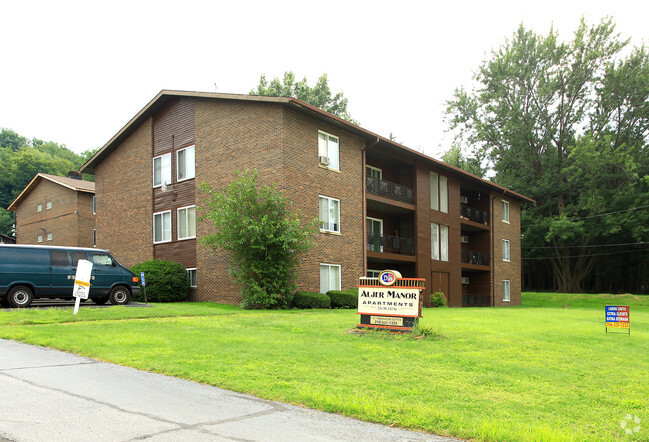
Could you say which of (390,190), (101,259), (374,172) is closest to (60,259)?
(101,259)

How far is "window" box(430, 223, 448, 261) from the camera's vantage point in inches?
1198

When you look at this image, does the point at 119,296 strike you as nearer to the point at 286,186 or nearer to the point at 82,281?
the point at 82,281

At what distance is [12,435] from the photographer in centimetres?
478

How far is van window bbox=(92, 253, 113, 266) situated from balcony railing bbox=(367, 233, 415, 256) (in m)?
12.2

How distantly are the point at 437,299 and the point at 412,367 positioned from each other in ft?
69.5

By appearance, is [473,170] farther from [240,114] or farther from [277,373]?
[277,373]

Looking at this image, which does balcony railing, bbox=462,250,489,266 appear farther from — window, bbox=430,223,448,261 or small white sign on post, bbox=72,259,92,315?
small white sign on post, bbox=72,259,92,315

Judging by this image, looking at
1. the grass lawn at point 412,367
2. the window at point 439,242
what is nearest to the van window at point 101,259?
the grass lawn at point 412,367

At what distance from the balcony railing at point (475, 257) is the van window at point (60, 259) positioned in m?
24.1

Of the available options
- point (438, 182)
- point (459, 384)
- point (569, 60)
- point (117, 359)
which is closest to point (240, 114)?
point (438, 182)

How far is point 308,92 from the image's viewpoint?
53.2 metres

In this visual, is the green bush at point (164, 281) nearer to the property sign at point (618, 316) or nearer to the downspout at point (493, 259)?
the property sign at point (618, 316)

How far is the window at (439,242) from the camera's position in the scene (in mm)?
30438

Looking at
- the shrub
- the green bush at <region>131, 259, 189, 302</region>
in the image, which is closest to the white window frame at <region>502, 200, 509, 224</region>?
the shrub
